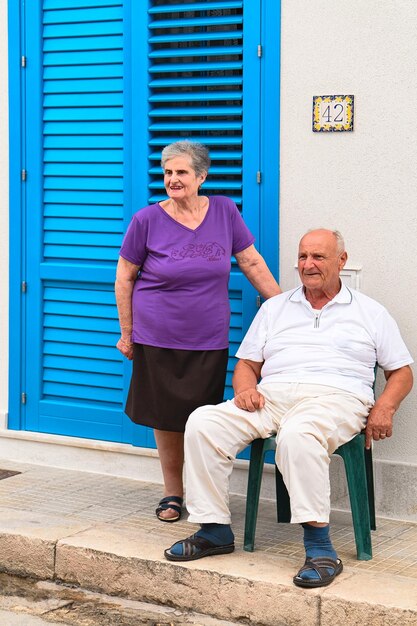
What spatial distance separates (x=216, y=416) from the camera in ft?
15.6

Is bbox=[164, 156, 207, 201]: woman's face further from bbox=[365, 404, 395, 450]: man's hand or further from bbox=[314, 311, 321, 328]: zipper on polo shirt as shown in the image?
bbox=[365, 404, 395, 450]: man's hand

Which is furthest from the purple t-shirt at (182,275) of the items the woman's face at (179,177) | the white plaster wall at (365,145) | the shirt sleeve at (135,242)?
the white plaster wall at (365,145)

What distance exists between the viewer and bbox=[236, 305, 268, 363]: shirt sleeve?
16.6 feet

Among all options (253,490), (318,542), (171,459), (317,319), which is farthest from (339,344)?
(171,459)

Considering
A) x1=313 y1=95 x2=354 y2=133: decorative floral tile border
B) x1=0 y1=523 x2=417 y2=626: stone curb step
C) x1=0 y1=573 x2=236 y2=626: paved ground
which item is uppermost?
x1=313 y1=95 x2=354 y2=133: decorative floral tile border

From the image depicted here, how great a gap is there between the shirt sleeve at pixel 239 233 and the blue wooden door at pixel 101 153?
27 centimetres

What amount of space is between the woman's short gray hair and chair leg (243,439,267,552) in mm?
1276

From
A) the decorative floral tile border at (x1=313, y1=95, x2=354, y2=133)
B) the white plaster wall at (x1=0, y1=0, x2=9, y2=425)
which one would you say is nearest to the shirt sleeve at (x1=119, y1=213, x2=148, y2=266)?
the decorative floral tile border at (x1=313, y1=95, x2=354, y2=133)

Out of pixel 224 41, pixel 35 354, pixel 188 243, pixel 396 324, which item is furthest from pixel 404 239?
pixel 35 354

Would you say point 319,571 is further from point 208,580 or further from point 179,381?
point 179,381

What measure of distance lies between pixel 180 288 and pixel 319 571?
146cm

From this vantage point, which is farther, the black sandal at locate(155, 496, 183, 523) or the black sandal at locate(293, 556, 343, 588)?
the black sandal at locate(155, 496, 183, 523)

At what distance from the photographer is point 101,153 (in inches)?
236

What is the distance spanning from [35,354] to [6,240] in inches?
25.9
